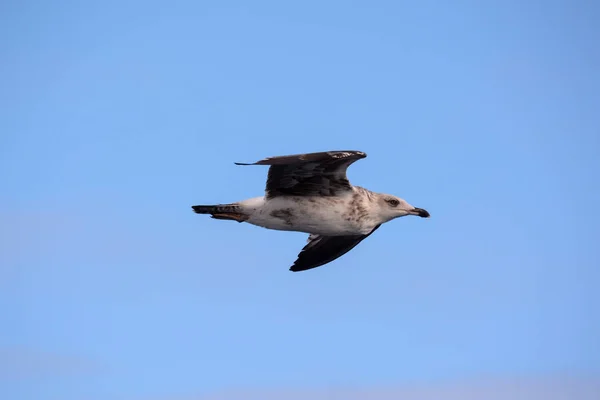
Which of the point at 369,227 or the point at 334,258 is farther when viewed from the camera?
the point at 334,258

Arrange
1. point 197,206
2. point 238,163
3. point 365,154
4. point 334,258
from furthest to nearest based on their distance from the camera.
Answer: point 334,258 → point 197,206 → point 365,154 → point 238,163

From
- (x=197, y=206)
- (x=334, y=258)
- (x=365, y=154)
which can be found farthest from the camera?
(x=334, y=258)

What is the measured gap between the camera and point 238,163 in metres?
28.0

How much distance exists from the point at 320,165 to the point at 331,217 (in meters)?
1.75

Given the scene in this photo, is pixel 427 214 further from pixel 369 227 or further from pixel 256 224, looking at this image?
pixel 256 224

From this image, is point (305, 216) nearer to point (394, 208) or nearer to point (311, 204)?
point (311, 204)

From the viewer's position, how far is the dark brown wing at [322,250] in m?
36.4

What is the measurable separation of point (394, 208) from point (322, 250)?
3.48m

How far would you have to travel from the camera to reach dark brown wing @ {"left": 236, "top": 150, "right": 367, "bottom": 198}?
3067 centimetres

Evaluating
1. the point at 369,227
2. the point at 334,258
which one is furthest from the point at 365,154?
the point at 334,258

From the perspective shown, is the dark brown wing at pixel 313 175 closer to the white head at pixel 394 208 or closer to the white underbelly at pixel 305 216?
the white underbelly at pixel 305 216

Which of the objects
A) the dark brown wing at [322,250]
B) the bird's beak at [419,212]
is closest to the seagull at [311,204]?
the bird's beak at [419,212]

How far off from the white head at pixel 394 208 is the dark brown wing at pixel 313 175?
177cm

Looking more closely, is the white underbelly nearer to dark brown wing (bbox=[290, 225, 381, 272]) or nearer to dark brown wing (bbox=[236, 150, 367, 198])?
dark brown wing (bbox=[236, 150, 367, 198])
